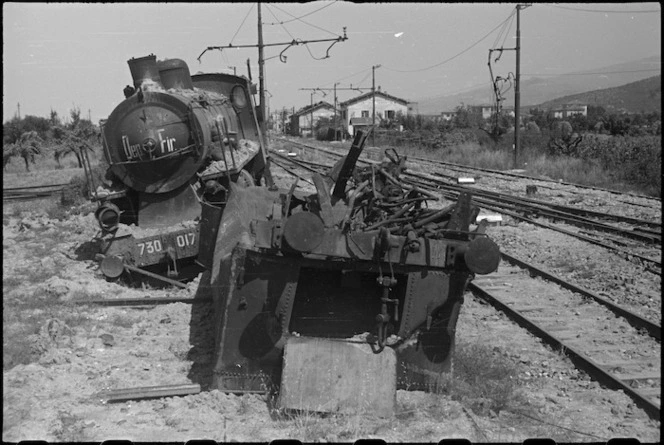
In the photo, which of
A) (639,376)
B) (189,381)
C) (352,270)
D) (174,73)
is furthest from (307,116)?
(352,270)

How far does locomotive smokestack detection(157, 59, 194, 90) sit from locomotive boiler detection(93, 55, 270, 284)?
0.23 m

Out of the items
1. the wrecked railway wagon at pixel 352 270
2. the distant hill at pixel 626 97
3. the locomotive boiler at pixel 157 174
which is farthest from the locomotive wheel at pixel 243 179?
the distant hill at pixel 626 97

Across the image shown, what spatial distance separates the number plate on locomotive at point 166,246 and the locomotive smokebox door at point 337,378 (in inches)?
170

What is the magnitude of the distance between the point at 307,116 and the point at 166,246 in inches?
3292

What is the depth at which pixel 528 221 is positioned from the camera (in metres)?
14.3

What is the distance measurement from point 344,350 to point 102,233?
5265 millimetres

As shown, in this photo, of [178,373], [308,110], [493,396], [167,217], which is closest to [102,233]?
[167,217]

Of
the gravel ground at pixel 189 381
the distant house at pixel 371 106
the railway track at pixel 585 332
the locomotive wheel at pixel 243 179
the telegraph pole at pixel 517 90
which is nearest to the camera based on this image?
the gravel ground at pixel 189 381

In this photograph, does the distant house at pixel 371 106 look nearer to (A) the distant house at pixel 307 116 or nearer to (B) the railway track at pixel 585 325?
(A) the distant house at pixel 307 116

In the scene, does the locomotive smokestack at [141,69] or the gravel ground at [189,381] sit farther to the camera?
the locomotive smokestack at [141,69]

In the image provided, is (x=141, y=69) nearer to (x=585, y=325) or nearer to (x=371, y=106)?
(x=585, y=325)

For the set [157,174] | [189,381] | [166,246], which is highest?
[157,174]

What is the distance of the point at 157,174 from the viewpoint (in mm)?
9641

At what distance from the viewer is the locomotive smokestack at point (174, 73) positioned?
412 inches
